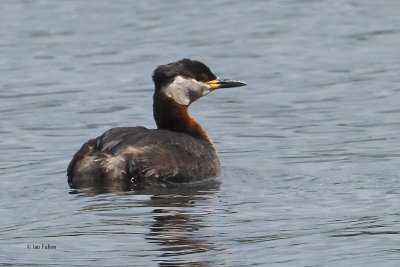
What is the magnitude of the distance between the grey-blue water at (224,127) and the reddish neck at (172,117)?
1.63 ft

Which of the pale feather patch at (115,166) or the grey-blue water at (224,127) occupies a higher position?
the pale feather patch at (115,166)

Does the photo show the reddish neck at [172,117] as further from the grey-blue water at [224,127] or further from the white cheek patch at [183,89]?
the grey-blue water at [224,127]

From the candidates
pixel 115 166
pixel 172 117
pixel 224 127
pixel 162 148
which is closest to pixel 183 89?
pixel 172 117

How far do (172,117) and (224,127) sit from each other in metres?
2.23

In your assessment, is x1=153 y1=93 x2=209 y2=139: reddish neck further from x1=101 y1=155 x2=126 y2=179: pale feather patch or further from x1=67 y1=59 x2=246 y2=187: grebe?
x1=101 y1=155 x2=126 y2=179: pale feather patch

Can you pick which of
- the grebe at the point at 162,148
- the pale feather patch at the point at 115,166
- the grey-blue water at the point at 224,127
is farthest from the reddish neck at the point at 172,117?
the pale feather patch at the point at 115,166

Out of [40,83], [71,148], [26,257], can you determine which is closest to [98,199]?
[26,257]

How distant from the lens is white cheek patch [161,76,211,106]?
39.4 ft

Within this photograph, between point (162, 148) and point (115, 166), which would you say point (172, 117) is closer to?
point (162, 148)

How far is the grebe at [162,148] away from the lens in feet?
35.8

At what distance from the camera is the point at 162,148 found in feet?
36.7

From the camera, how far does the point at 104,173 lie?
10.9 meters

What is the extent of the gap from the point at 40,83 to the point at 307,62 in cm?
379

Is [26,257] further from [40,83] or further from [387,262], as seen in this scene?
[40,83]
